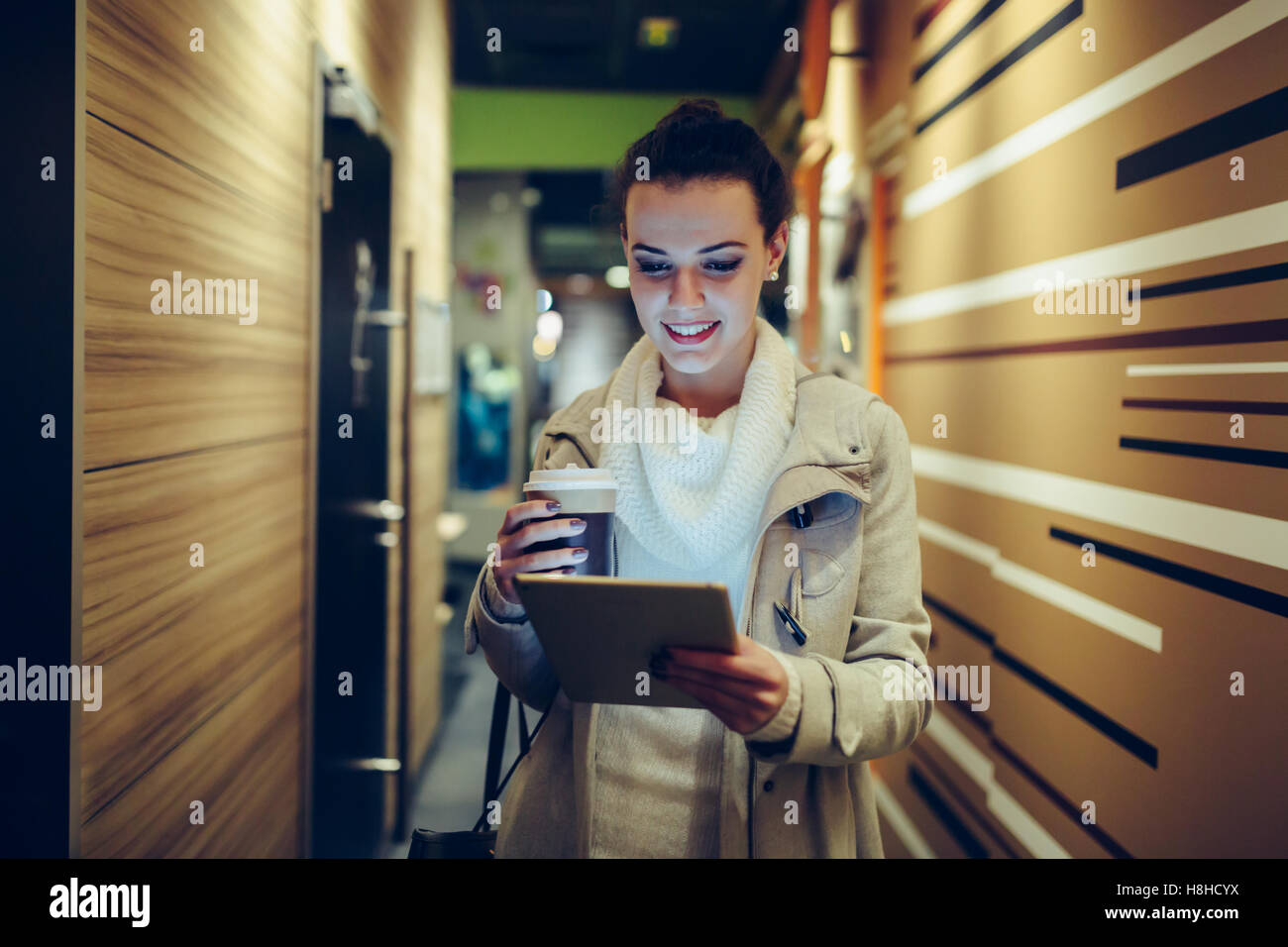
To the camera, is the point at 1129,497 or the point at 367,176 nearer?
the point at 1129,497

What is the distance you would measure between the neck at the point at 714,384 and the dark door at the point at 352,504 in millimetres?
1237

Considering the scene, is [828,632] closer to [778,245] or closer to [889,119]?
[778,245]

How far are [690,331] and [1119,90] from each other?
3.51ft

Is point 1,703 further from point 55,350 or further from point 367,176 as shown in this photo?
point 367,176

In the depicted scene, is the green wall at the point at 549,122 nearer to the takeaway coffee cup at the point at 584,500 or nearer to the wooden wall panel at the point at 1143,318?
the wooden wall panel at the point at 1143,318

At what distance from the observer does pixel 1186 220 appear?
1.38m

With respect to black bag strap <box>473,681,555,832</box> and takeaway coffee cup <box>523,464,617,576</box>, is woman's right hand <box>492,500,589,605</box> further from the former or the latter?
black bag strap <box>473,681,555,832</box>

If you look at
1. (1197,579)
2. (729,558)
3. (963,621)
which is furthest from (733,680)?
(963,621)

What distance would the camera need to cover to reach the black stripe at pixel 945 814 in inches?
90.7

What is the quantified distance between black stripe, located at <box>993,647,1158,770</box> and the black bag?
105 centimetres

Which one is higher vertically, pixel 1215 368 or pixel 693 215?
pixel 693 215

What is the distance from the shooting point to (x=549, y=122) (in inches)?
258

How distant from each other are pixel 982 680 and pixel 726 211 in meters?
1.69
